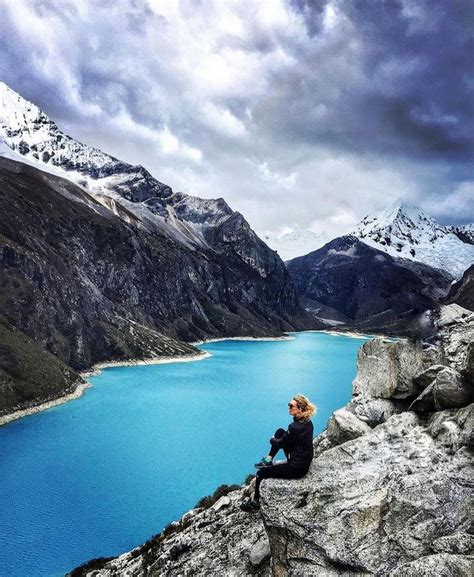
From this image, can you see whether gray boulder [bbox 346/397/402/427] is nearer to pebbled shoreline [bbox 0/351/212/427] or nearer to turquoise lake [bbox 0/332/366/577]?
turquoise lake [bbox 0/332/366/577]

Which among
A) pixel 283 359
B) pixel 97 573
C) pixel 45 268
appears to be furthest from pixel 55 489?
pixel 283 359

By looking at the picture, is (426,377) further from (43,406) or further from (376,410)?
(43,406)

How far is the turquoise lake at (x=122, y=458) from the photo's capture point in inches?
1421

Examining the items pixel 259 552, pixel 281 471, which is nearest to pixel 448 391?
pixel 281 471

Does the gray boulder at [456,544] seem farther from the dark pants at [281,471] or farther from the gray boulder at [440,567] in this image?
the dark pants at [281,471]

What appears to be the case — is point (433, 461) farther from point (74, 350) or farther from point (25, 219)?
point (25, 219)

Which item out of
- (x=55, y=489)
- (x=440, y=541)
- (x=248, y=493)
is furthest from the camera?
(x=55, y=489)

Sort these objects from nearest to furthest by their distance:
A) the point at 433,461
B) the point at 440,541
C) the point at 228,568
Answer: the point at 440,541 < the point at 433,461 < the point at 228,568

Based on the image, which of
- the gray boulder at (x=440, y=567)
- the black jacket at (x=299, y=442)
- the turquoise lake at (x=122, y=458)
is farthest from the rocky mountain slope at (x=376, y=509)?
the turquoise lake at (x=122, y=458)

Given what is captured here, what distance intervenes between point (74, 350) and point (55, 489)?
82082 millimetres

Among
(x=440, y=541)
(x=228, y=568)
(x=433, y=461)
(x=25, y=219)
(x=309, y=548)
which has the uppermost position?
(x=25, y=219)

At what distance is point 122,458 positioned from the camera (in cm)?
5506

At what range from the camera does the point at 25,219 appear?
154 meters

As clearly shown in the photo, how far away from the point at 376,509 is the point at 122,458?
49617 millimetres
